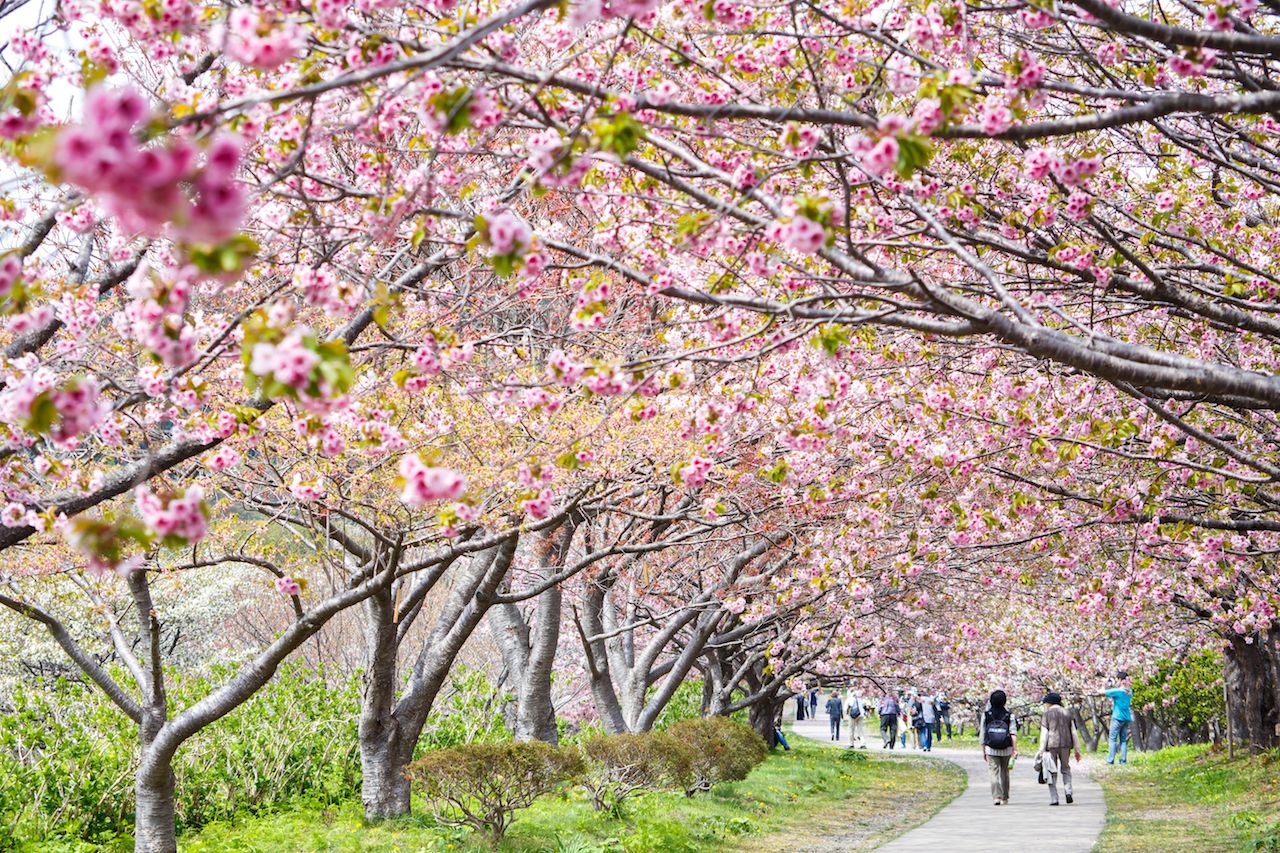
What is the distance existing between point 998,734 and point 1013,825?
256 centimetres

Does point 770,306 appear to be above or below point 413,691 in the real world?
above

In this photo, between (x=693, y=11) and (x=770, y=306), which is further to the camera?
(x=693, y=11)

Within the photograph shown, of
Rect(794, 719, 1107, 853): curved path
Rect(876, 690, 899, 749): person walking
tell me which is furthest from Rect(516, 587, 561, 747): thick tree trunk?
Rect(876, 690, 899, 749): person walking

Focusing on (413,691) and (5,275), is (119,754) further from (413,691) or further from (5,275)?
(5,275)

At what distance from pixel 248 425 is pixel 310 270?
1655mm

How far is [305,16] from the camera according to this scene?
4.30 m

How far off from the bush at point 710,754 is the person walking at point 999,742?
3.43 metres

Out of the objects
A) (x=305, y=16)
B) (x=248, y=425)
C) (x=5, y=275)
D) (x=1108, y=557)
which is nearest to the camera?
(x=5, y=275)

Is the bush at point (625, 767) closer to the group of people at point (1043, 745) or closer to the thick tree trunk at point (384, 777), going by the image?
the thick tree trunk at point (384, 777)

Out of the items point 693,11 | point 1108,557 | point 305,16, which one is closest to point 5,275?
point 305,16

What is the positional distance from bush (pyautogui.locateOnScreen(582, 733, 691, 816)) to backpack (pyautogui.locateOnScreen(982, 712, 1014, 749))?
5251 millimetres

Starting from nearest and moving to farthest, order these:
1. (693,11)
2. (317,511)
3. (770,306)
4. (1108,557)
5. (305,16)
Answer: (305,16) < (770,306) < (693,11) < (317,511) < (1108,557)

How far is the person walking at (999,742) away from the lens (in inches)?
618

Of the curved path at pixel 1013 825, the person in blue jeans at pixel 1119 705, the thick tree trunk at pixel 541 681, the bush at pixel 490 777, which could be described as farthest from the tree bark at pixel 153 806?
the person in blue jeans at pixel 1119 705
